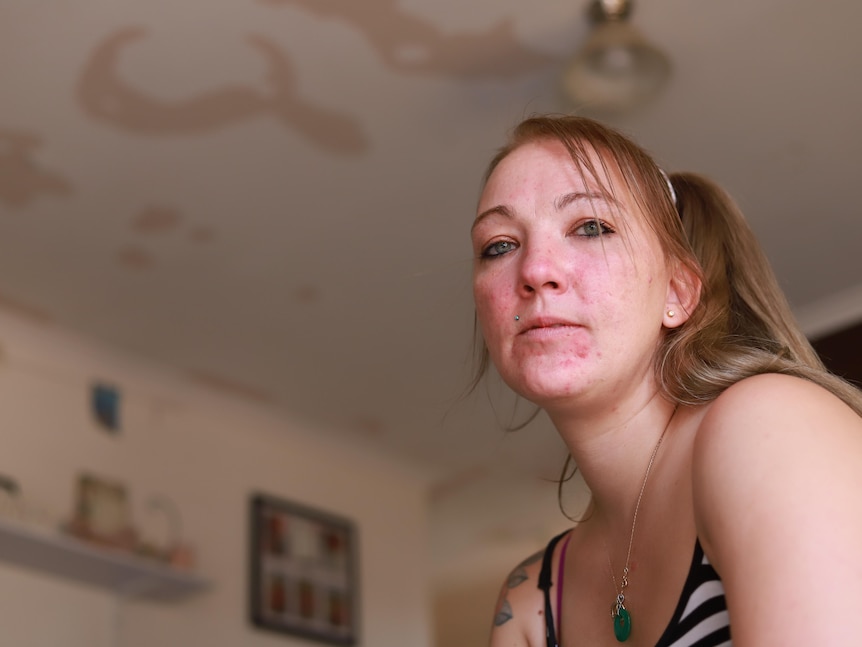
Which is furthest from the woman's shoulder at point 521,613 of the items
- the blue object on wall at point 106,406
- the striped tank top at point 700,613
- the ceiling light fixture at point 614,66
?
the blue object on wall at point 106,406

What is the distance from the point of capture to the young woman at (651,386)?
2.67 ft

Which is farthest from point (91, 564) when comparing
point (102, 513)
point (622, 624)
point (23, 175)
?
point (622, 624)

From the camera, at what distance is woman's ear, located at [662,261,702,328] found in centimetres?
115

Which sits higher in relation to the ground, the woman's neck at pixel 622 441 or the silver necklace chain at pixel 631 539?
the woman's neck at pixel 622 441

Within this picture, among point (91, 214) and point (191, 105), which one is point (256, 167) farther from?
point (91, 214)

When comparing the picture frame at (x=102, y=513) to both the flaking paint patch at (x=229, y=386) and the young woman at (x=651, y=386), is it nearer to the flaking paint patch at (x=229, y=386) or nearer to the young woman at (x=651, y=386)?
the flaking paint patch at (x=229, y=386)

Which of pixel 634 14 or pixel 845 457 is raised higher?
pixel 634 14

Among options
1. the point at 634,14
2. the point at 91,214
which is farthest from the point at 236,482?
the point at 634,14

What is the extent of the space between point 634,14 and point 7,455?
2.47 m

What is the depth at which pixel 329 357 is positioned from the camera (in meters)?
4.07

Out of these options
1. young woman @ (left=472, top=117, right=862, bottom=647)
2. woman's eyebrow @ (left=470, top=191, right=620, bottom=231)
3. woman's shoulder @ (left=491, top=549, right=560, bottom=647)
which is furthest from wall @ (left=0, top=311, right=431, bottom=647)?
woman's eyebrow @ (left=470, top=191, right=620, bottom=231)

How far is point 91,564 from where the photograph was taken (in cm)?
350

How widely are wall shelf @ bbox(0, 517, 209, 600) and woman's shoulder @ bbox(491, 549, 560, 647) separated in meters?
2.29

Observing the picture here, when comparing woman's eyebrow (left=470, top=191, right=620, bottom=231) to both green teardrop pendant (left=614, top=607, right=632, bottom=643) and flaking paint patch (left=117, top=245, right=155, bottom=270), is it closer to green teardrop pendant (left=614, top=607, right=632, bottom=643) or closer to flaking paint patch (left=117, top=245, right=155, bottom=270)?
green teardrop pendant (left=614, top=607, right=632, bottom=643)
